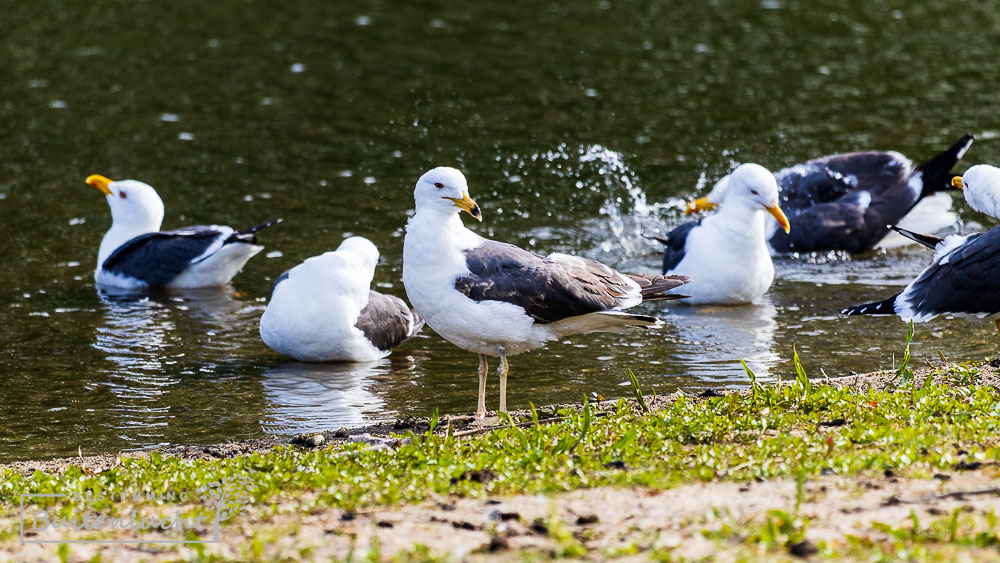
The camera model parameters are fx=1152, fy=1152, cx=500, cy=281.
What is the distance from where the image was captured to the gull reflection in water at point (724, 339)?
8.71 meters

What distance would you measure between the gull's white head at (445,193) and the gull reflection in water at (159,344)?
7.71ft

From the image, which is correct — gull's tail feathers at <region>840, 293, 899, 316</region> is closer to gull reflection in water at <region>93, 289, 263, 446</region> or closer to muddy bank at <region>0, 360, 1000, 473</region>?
muddy bank at <region>0, 360, 1000, 473</region>

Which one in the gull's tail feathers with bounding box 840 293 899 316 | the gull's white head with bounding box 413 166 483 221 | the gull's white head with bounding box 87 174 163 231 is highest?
the gull's white head with bounding box 413 166 483 221

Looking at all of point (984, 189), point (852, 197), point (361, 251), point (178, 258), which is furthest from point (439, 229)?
point (852, 197)

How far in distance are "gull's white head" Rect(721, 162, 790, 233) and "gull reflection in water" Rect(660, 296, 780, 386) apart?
922 mm

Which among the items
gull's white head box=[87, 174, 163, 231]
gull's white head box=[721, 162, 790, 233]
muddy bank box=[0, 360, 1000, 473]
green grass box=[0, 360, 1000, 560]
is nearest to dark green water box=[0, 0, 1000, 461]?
muddy bank box=[0, 360, 1000, 473]

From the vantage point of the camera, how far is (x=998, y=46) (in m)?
21.6

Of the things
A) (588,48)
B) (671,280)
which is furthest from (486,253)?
(588,48)

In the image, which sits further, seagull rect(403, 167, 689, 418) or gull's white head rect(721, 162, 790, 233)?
gull's white head rect(721, 162, 790, 233)

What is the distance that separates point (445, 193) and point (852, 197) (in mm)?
7130

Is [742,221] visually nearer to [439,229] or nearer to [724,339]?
[724,339]

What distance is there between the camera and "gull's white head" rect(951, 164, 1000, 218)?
9.02 metres

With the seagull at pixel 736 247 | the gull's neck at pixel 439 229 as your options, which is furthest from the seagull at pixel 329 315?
the seagull at pixel 736 247

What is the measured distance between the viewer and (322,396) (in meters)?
8.45
